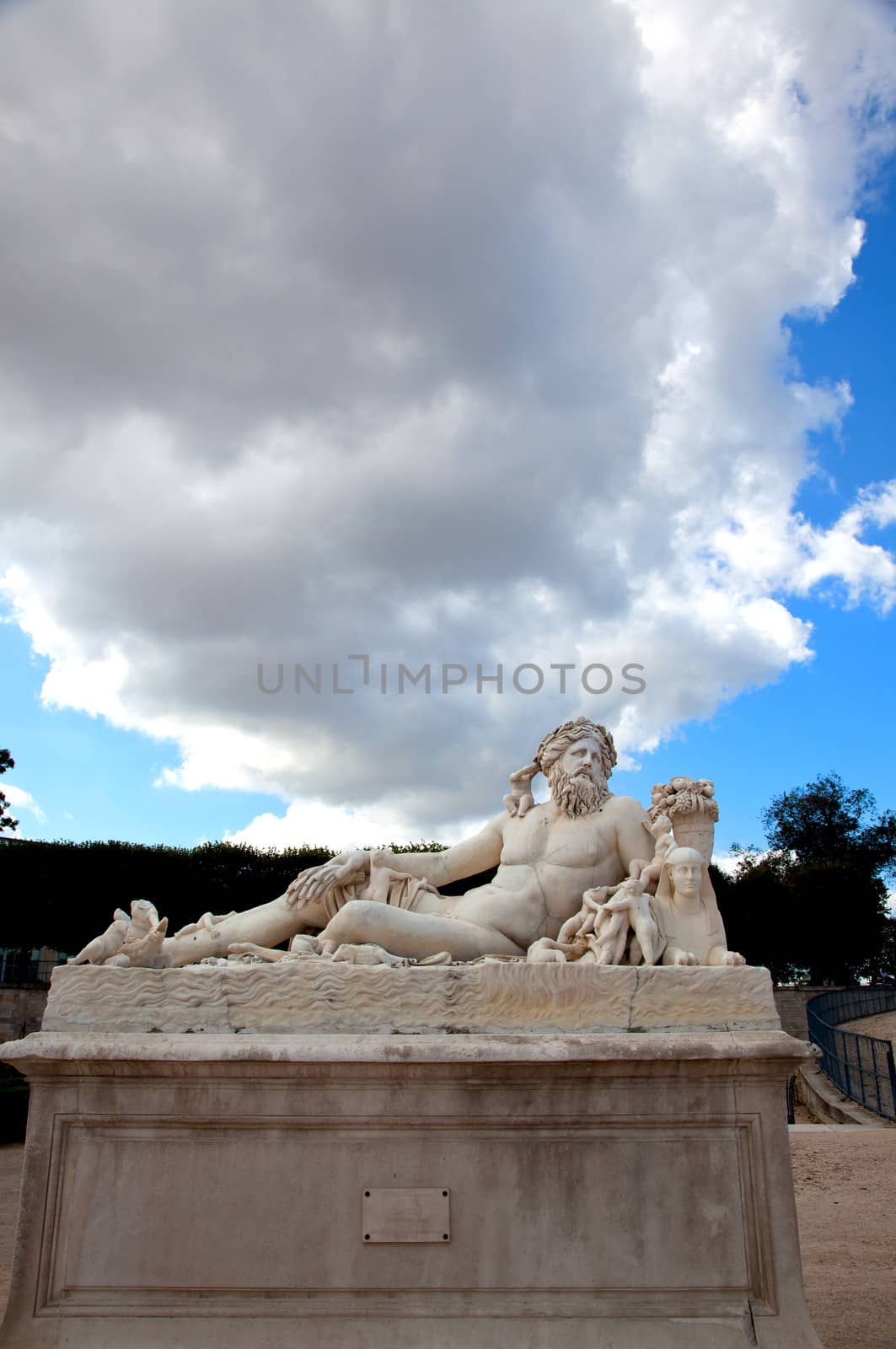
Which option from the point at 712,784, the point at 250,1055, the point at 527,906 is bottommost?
the point at 250,1055

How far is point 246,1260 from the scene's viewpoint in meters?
4.54

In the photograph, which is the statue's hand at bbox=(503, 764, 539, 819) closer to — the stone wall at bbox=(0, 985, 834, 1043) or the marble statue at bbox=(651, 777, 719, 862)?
the marble statue at bbox=(651, 777, 719, 862)

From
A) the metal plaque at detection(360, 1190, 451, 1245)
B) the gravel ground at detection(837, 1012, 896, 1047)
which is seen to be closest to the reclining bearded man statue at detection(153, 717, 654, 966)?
the metal plaque at detection(360, 1190, 451, 1245)

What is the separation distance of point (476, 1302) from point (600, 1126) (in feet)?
3.12

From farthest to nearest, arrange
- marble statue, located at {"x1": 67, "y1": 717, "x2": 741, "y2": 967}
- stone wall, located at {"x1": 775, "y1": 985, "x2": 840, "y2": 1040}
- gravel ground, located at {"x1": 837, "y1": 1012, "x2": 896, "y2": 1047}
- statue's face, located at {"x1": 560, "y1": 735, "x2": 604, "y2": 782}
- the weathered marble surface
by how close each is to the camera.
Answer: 1. stone wall, located at {"x1": 775, "y1": 985, "x2": 840, "y2": 1040}
2. gravel ground, located at {"x1": 837, "y1": 1012, "x2": 896, "y2": 1047}
3. statue's face, located at {"x1": 560, "y1": 735, "x2": 604, "y2": 782}
4. marble statue, located at {"x1": 67, "y1": 717, "x2": 741, "y2": 967}
5. the weathered marble surface

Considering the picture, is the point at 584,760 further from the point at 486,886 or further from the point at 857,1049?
the point at 857,1049

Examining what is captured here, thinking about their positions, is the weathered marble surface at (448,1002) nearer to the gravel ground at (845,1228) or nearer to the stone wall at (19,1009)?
the gravel ground at (845,1228)

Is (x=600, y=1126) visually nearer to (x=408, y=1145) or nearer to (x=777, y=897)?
(x=408, y=1145)

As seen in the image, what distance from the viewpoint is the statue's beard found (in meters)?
6.11

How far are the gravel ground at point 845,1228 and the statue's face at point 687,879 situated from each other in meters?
2.63

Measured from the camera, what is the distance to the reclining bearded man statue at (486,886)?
5.49 m

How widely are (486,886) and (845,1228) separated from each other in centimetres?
565

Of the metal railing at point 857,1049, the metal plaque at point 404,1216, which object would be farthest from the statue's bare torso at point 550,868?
the metal railing at point 857,1049

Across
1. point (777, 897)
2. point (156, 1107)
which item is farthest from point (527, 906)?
point (777, 897)
